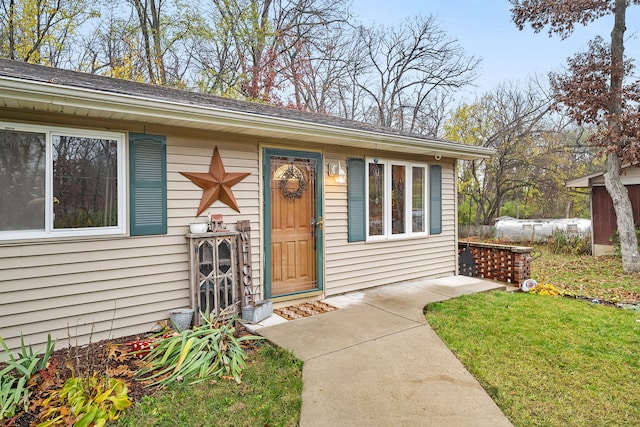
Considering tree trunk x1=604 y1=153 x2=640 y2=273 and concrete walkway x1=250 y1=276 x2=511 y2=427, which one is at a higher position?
tree trunk x1=604 y1=153 x2=640 y2=273

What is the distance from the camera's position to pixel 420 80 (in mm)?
15680

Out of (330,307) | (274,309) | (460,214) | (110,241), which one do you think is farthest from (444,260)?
(460,214)

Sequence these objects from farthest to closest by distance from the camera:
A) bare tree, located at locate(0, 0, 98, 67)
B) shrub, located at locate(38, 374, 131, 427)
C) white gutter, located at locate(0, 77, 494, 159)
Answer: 1. bare tree, located at locate(0, 0, 98, 67)
2. white gutter, located at locate(0, 77, 494, 159)
3. shrub, located at locate(38, 374, 131, 427)

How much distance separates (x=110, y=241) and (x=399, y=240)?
4.08 meters

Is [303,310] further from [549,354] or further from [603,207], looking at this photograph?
[603,207]

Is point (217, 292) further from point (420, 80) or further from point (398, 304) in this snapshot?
point (420, 80)

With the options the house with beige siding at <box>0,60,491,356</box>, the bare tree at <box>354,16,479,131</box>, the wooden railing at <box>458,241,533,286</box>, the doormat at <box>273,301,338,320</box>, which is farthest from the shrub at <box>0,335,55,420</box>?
the bare tree at <box>354,16,479,131</box>

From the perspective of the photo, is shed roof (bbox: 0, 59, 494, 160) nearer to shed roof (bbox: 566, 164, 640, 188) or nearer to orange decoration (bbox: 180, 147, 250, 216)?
orange decoration (bbox: 180, 147, 250, 216)

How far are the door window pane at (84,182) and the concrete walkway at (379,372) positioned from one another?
199cm

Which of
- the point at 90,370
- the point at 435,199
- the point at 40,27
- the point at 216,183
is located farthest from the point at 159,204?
the point at 40,27

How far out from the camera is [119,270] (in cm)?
351

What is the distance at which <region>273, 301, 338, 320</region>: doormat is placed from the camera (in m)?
4.22

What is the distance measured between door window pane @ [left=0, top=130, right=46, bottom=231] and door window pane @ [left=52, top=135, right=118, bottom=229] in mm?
A: 102

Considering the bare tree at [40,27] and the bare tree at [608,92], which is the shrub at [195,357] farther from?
the bare tree at [40,27]
